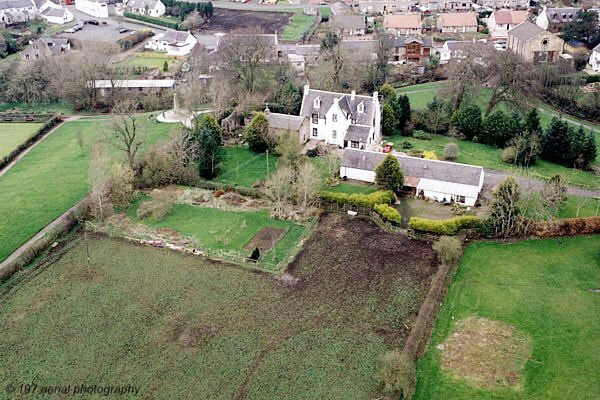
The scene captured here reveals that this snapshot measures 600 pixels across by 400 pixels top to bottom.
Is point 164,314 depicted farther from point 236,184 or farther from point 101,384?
point 236,184

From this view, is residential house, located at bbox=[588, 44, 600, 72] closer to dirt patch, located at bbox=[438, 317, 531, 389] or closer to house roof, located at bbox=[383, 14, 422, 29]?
house roof, located at bbox=[383, 14, 422, 29]

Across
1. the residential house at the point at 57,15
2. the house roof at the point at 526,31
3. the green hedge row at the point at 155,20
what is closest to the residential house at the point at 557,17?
the house roof at the point at 526,31

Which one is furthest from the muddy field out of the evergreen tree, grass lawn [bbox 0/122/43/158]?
the evergreen tree

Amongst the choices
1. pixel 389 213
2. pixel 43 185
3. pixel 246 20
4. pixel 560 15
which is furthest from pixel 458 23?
pixel 43 185

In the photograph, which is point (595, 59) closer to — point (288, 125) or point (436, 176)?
point (436, 176)

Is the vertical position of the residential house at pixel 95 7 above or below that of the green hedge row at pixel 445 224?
above

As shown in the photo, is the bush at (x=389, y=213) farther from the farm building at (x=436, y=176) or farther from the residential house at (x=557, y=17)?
the residential house at (x=557, y=17)
